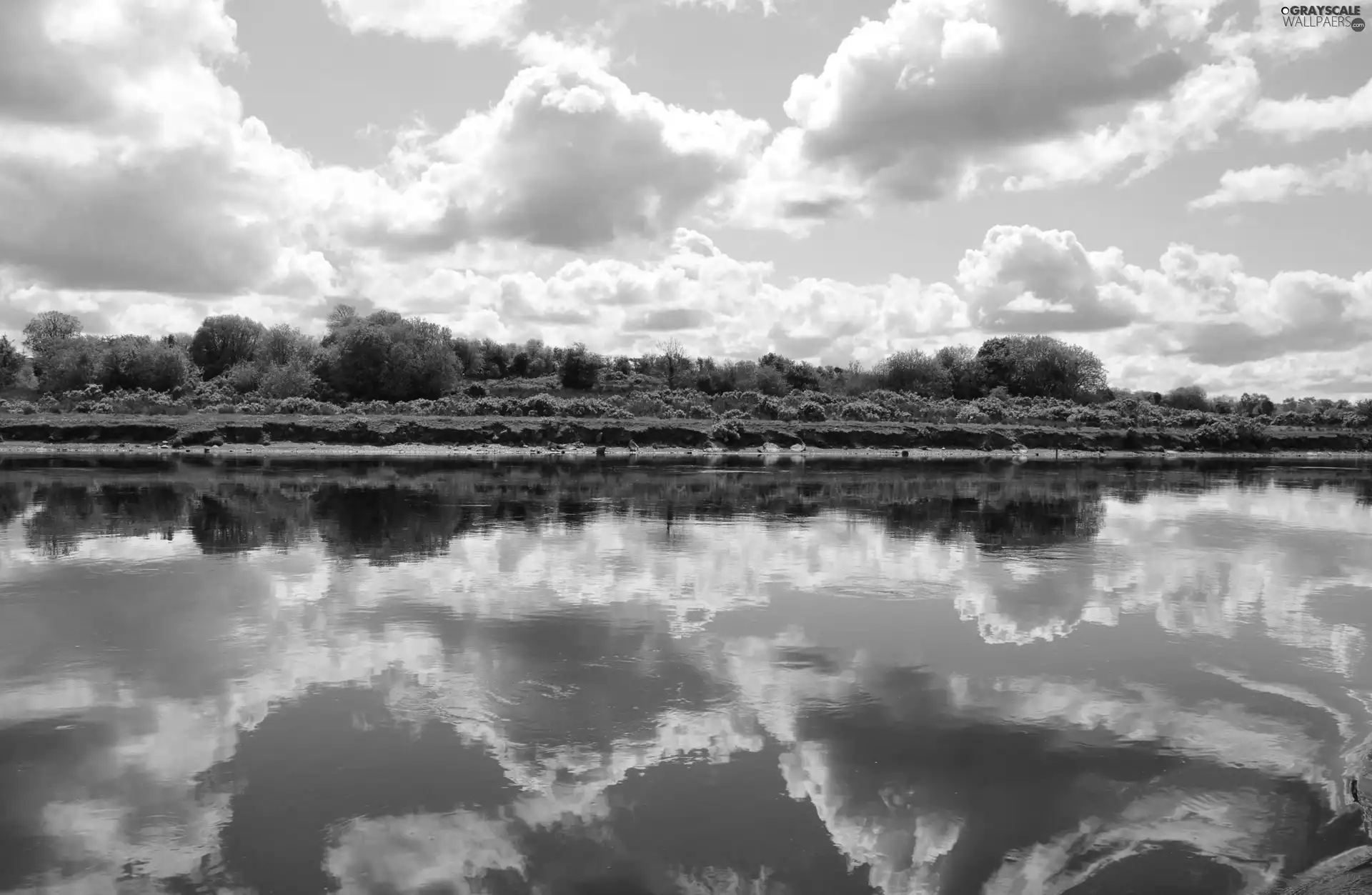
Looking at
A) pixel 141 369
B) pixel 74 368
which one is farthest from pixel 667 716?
pixel 74 368

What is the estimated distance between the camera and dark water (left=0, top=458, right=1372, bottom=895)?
822 cm

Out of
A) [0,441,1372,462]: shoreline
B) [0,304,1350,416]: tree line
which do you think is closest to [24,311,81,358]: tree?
[0,304,1350,416]: tree line

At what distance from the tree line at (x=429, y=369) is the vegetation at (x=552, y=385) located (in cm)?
24

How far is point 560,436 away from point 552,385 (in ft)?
169

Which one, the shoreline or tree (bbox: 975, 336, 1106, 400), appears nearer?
the shoreline

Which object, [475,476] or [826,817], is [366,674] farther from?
[475,476]

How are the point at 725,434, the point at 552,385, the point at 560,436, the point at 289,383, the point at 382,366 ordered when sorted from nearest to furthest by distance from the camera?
the point at 560,436 < the point at 725,434 < the point at 289,383 < the point at 382,366 < the point at 552,385

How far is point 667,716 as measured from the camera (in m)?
11.5

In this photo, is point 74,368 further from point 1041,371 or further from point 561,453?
point 1041,371

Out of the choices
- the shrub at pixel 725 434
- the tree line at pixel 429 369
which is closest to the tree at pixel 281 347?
the tree line at pixel 429 369

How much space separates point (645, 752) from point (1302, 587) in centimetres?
1738

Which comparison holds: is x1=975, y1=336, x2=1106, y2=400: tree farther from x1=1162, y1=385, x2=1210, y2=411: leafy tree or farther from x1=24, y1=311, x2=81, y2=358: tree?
x1=24, y1=311, x2=81, y2=358: tree

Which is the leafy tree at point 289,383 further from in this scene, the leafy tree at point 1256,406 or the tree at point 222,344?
the leafy tree at point 1256,406

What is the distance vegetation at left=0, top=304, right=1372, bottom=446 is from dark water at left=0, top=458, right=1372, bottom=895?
6617 centimetres
